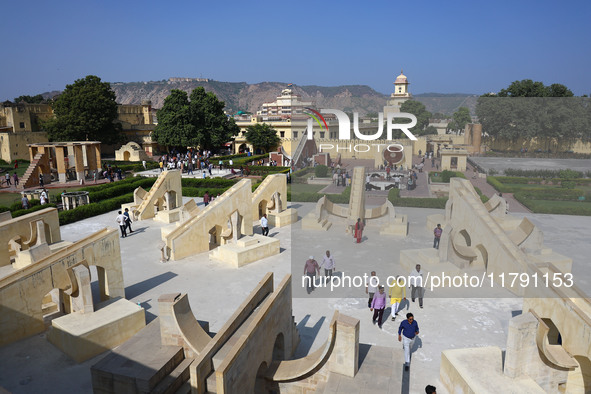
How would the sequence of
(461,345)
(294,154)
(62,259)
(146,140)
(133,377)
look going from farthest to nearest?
(146,140) → (294,154) → (62,259) → (461,345) → (133,377)

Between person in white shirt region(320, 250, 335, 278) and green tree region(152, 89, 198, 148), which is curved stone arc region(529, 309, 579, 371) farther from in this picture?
green tree region(152, 89, 198, 148)

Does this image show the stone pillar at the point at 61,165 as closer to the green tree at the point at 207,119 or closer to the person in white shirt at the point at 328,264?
the green tree at the point at 207,119

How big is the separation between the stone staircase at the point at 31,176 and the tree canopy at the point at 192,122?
516 inches

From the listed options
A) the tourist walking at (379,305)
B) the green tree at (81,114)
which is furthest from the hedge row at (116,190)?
the green tree at (81,114)

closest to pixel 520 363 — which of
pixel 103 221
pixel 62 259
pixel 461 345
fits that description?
pixel 461 345

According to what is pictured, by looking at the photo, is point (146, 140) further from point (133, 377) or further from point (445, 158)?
point (133, 377)

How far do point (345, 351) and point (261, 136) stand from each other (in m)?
45.2

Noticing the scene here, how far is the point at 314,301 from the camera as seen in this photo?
1145cm

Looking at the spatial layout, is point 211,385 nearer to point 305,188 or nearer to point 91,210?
point 91,210

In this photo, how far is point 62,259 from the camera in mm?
9859

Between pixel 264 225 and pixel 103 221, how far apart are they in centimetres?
865

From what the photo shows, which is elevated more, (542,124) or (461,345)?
(542,124)

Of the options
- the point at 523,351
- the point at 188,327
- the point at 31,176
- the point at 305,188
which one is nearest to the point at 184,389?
the point at 188,327

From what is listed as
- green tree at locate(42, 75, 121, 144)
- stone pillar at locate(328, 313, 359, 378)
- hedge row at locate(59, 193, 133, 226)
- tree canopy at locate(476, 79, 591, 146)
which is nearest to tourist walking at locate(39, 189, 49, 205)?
hedge row at locate(59, 193, 133, 226)
